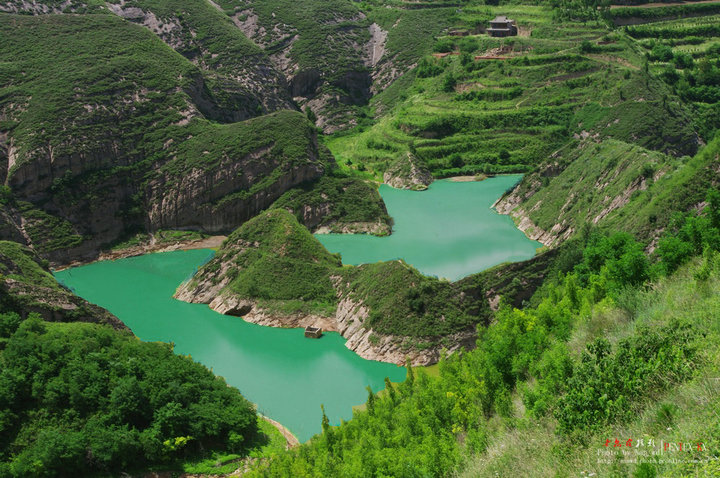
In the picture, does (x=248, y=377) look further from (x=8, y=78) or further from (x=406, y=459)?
(x=8, y=78)

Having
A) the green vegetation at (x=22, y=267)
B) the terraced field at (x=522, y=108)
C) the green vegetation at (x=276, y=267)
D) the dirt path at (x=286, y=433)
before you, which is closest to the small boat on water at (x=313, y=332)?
the green vegetation at (x=276, y=267)

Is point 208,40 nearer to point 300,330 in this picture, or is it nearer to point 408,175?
point 408,175

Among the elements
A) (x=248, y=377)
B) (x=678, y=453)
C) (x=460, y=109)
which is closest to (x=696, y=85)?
(x=460, y=109)

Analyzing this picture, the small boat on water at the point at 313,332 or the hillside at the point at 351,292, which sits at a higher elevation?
the hillside at the point at 351,292

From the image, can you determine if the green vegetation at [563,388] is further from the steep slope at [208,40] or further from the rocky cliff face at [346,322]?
the steep slope at [208,40]

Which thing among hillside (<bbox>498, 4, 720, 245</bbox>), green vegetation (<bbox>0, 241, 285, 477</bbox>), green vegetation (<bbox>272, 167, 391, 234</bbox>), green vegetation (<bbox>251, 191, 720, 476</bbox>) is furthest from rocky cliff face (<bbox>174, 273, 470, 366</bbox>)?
green vegetation (<bbox>272, 167, 391, 234</bbox>)

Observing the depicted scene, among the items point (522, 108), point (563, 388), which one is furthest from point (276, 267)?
point (522, 108)
